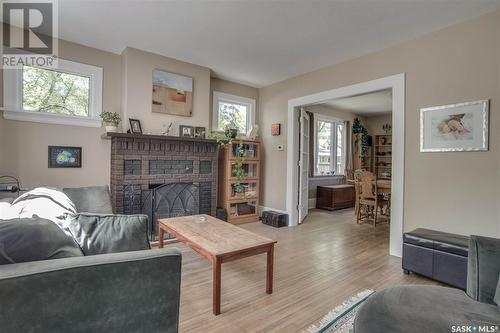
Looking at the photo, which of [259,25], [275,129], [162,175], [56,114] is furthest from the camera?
[275,129]

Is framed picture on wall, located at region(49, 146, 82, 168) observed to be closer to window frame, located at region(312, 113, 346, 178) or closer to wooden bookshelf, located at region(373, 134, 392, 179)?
window frame, located at region(312, 113, 346, 178)

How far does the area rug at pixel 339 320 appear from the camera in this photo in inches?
68.6

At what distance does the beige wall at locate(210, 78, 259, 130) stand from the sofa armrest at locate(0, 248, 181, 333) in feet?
13.2

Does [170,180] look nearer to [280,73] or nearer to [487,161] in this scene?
[280,73]

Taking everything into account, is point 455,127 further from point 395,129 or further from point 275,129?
point 275,129

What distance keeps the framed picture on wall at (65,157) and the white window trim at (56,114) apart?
0.35 meters

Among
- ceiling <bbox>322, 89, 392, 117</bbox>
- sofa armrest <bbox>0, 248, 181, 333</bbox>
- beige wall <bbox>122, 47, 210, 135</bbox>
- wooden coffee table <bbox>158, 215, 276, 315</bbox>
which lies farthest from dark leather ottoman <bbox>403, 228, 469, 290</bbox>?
beige wall <bbox>122, 47, 210, 135</bbox>

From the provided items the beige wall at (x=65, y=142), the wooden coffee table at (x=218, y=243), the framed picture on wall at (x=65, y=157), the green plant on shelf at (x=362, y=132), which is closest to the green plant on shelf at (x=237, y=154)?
the beige wall at (x=65, y=142)

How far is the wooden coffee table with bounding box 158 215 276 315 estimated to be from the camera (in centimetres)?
195

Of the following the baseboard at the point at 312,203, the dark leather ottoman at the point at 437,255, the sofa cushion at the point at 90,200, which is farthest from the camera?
the baseboard at the point at 312,203

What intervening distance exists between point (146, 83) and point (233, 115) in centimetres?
187

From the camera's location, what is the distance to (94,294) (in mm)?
990

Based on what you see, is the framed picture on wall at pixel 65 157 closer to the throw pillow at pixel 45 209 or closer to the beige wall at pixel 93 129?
the beige wall at pixel 93 129

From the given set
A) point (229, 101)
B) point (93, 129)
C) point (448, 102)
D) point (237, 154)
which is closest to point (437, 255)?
point (448, 102)
